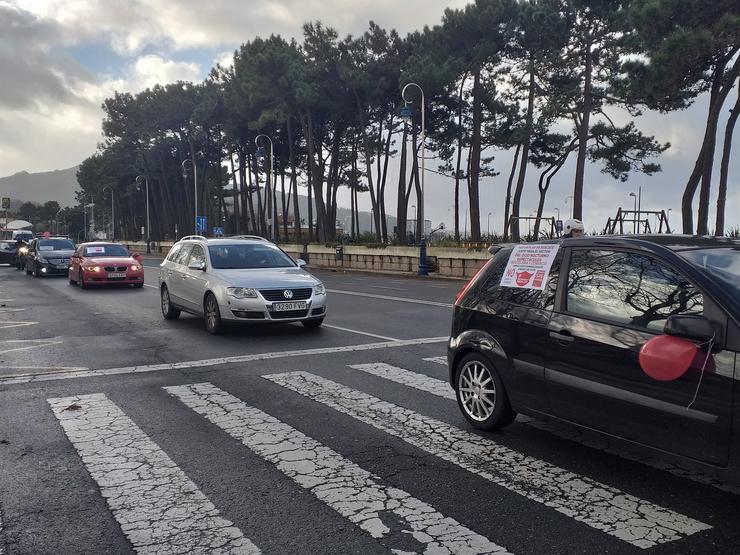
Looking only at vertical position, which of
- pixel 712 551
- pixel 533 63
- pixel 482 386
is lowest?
pixel 712 551

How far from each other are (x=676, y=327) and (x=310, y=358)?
555cm

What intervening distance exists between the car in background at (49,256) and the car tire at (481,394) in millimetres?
23823

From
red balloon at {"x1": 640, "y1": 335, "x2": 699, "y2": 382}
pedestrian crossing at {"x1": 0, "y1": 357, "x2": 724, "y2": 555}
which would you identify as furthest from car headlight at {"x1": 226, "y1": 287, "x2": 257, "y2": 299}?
red balloon at {"x1": 640, "y1": 335, "x2": 699, "y2": 382}

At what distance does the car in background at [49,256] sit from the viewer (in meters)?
25.7

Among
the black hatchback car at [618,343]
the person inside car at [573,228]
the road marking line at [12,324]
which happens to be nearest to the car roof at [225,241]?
the road marking line at [12,324]

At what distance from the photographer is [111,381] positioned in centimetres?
727

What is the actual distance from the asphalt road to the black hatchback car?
273mm

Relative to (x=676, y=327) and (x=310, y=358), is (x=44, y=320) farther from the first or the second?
(x=676, y=327)

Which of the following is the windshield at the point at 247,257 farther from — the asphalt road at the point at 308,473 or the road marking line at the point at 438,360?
the road marking line at the point at 438,360

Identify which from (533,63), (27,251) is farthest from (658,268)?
(533,63)

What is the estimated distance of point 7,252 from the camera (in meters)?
36.7

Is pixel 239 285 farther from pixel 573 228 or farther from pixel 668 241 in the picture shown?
pixel 668 241

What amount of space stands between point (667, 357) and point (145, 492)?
3.20 metres

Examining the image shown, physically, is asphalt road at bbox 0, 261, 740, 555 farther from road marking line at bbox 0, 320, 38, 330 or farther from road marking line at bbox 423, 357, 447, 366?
road marking line at bbox 0, 320, 38, 330
